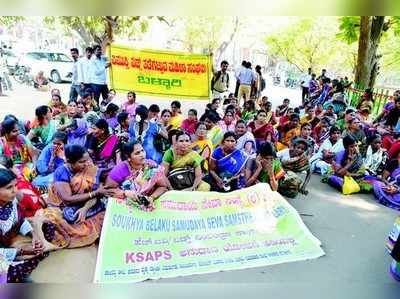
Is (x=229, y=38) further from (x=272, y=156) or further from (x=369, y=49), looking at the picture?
(x=272, y=156)

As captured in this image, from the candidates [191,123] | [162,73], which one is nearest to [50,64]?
[162,73]

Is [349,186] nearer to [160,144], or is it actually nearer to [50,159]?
[160,144]

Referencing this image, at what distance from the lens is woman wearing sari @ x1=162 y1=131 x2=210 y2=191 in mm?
2871

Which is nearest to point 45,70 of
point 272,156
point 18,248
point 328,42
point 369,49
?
point 369,49

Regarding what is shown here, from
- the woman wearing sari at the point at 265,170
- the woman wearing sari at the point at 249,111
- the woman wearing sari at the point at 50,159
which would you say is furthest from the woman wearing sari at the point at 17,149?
the woman wearing sari at the point at 249,111

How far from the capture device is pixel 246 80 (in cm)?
640

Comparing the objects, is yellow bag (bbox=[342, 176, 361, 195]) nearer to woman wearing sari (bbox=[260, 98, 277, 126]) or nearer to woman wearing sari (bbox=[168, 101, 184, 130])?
woman wearing sari (bbox=[260, 98, 277, 126])

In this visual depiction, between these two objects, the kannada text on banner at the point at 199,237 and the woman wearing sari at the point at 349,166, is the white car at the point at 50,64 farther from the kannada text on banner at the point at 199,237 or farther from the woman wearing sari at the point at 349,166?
the kannada text on banner at the point at 199,237

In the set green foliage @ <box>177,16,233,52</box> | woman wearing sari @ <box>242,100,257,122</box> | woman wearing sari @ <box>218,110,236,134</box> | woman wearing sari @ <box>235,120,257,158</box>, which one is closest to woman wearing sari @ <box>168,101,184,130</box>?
woman wearing sari @ <box>218,110,236,134</box>

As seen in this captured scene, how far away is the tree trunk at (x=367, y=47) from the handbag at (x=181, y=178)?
4792mm

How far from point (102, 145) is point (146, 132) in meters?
0.50

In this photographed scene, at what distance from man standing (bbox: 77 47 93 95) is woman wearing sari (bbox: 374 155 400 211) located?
11.2 ft

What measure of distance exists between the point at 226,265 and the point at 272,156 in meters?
1.22

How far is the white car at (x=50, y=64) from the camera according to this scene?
379 inches
